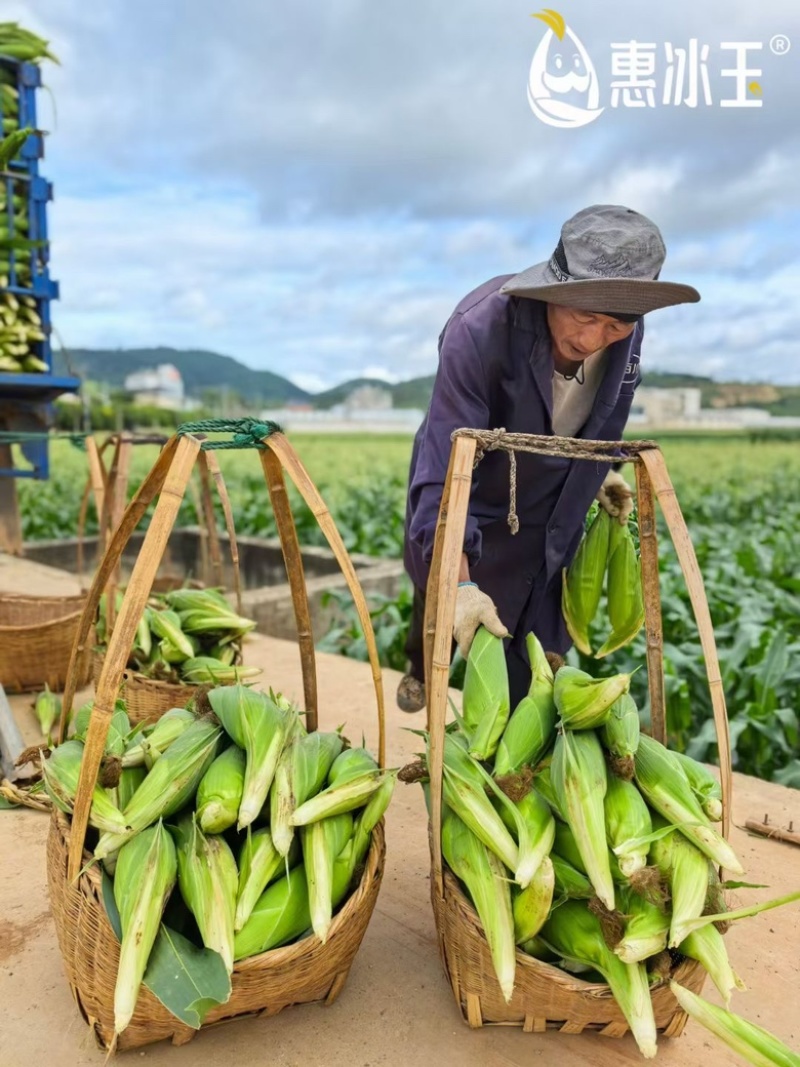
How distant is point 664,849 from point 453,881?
418 millimetres

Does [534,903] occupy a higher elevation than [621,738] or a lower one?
lower

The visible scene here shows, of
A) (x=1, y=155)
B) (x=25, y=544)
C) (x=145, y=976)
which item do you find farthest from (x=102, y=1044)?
(x=25, y=544)

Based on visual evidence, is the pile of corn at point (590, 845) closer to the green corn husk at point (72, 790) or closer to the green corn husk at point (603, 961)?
the green corn husk at point (603, 961)

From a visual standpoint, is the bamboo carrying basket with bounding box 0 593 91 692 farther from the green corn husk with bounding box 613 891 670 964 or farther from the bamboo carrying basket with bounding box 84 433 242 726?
the green corn husk with bounding box 613 891 670 964

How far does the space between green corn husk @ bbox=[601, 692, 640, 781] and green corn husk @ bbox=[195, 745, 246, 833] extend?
739 millimetres

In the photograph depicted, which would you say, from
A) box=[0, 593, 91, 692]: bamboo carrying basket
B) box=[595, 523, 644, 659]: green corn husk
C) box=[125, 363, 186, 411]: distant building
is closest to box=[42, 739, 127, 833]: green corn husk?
box=[595, 523, 644, 659]: green corn husk

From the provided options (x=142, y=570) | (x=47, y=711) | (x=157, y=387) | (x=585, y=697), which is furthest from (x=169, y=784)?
(x=157, y=387)

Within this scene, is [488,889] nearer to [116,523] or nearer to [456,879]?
[456,879]

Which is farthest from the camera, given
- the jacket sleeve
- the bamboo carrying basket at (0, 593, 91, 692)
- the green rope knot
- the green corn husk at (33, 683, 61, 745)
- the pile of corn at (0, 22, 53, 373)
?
the pile of corn at (0, 22, 53, 373)

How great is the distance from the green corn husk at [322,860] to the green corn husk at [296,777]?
0.05 m

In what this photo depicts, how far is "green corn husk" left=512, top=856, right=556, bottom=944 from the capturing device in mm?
1534

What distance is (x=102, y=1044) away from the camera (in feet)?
5.48

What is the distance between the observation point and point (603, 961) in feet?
5.01

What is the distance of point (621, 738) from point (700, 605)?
1.10 feet
